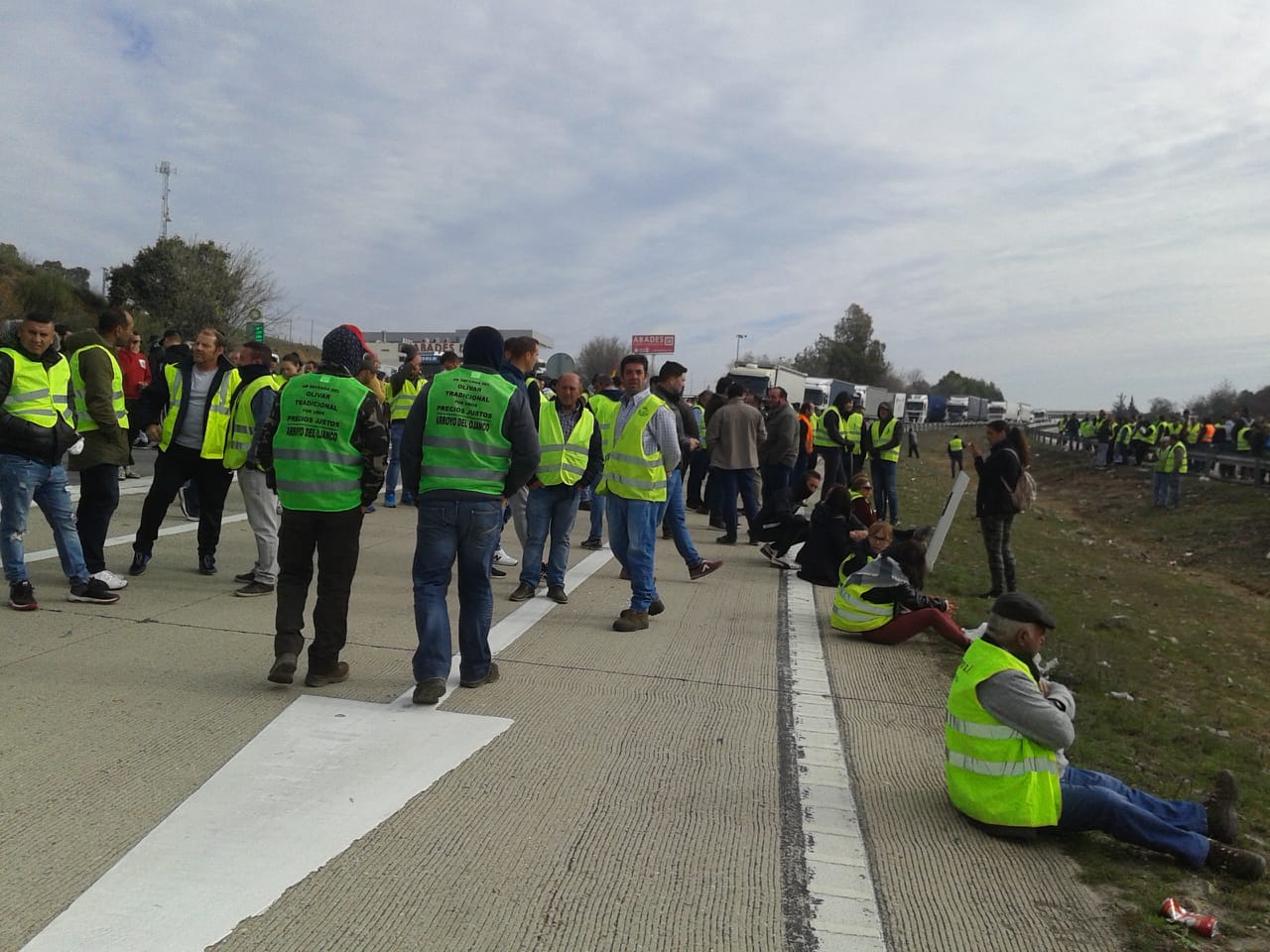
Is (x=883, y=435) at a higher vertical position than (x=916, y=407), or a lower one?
lower

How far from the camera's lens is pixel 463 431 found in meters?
5.07

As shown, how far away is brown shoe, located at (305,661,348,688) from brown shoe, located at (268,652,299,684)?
110mm

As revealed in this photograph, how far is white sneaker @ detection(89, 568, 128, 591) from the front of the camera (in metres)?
6.97

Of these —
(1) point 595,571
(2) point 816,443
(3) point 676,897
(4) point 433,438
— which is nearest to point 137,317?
(2) point 816,443

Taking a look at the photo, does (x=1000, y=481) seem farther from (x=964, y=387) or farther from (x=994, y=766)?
(x=964, y=387)

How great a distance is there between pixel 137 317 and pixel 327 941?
1575 inches

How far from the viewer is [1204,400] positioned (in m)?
105

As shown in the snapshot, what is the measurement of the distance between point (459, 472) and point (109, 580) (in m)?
3.55

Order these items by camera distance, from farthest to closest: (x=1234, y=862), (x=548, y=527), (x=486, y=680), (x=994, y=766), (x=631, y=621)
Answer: (x=548, y=527)
(x=631, y=621)
(x=486, y=680)
(x=994, y=766)
(x=1234, y=862)

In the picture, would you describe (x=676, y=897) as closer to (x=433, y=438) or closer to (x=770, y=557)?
(x=433, y=438)

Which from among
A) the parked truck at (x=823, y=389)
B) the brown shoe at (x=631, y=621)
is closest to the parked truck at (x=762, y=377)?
the parked truck at (x=823, y=389)

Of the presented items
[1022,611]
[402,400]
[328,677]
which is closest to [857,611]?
[1022,611]

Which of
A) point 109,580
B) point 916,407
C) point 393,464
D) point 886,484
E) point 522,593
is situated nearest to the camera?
point 109,580

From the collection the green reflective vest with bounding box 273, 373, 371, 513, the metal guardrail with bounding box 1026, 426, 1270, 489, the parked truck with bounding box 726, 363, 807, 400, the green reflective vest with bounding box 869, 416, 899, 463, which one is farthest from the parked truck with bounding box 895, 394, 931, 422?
the green reflective vest with bounding box 273, 373, 371, 513
